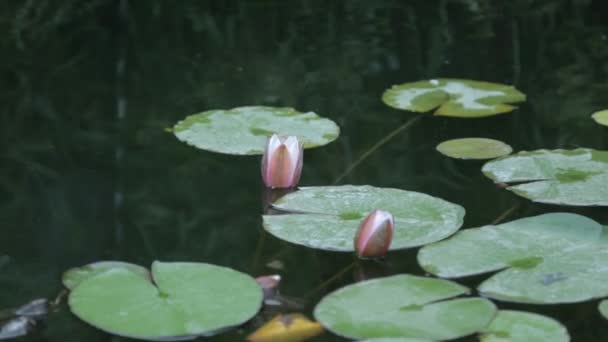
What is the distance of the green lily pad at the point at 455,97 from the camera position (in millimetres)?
2186

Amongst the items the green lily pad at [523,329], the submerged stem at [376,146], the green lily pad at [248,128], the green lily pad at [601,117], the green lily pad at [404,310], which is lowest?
A: the green lily pad at [523,329]

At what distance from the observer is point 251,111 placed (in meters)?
2.10

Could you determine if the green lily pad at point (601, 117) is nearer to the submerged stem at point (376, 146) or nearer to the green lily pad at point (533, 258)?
the submerged stem at point (376, 146)

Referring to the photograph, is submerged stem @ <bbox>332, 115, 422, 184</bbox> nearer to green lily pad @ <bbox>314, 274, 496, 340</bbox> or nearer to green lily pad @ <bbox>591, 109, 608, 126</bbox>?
green lily pad @ <bbox>591, 109, 608, 126</bbox>

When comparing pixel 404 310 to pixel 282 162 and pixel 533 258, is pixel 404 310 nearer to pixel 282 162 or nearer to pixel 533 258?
pixel 533 258

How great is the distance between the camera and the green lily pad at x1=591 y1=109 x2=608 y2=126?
2.10 metres

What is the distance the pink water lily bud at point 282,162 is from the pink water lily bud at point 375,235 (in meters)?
0.29

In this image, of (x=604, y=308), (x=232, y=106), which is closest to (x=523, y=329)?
(x=604, y=308)

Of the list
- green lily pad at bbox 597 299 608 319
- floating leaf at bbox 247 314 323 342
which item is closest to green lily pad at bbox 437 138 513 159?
green lily pad at bbox 597 299 608 319

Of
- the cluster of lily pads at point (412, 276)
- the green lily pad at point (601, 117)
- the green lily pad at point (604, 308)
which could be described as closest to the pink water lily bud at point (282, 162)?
the cluster of lily pads at point (412, 276)

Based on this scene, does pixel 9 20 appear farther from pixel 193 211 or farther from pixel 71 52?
pixel 193 211

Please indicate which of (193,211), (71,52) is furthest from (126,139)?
(71,52)

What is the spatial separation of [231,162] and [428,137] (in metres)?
0.44

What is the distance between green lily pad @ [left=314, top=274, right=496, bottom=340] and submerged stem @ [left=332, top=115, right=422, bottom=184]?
0.51 meters
